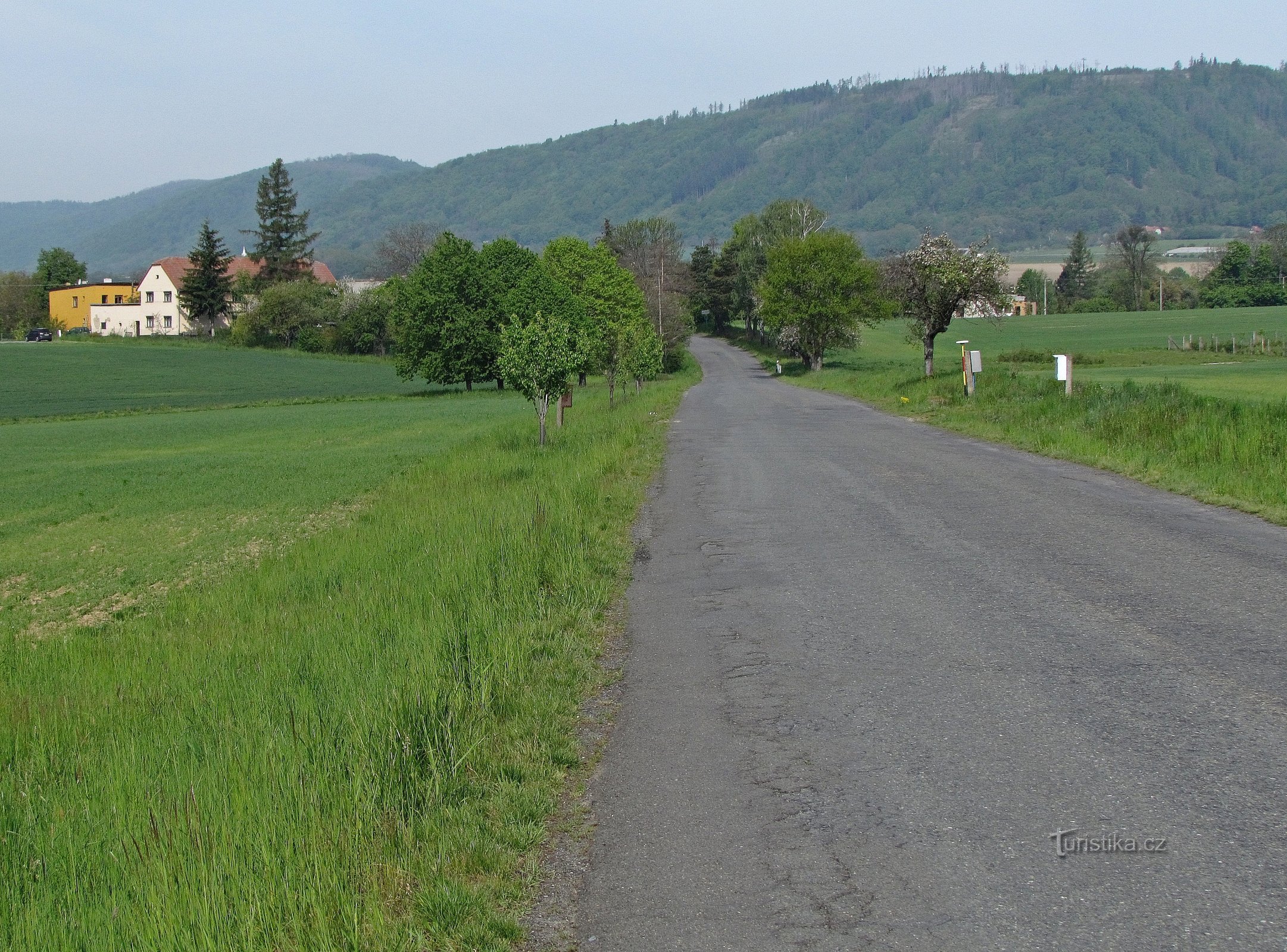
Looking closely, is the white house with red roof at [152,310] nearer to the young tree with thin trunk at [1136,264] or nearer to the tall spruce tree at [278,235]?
the tall spruce tree at [278,235]

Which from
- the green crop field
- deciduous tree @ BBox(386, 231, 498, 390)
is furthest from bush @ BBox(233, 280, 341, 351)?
the green crop field

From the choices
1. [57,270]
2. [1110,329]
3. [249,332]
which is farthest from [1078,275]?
[57,270]

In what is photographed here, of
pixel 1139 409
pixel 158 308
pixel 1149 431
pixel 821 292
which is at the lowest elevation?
pixel 1149 431

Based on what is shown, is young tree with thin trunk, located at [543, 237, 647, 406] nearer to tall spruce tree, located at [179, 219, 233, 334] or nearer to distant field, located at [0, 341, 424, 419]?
distant field, located at [0, 341, 424, 419]

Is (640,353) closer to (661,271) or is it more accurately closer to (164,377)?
(164,377)

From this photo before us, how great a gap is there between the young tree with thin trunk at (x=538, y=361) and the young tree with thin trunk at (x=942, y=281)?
2136 cm

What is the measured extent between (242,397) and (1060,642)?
67938mm

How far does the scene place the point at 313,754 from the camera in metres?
5.32

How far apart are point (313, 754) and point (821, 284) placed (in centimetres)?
7417

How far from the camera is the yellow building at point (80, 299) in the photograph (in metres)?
140

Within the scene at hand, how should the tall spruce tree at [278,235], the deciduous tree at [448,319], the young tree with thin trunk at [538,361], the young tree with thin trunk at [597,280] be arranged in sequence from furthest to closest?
the tall spruce tree at [278,235], the young tree with thin trunk at [597,280], the deciduous tree at [448,319], the young tree with thin trunk at [538,361]

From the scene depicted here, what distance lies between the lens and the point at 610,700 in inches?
268

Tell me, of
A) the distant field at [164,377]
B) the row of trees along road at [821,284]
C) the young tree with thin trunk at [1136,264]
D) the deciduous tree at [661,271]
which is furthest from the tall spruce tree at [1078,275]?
the distant field at [164,377]

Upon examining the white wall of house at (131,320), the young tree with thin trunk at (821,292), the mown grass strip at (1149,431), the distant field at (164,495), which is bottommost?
the distant field at (164,495)
